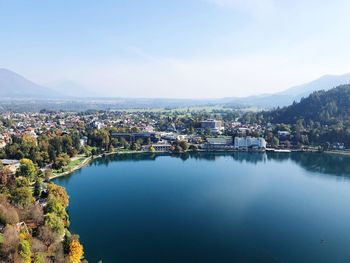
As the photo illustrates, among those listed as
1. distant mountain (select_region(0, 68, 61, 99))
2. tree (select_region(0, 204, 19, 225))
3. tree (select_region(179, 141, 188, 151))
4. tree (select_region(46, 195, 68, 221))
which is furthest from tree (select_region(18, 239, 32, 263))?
distant mountain (select_region(0, 68, 61, 99))

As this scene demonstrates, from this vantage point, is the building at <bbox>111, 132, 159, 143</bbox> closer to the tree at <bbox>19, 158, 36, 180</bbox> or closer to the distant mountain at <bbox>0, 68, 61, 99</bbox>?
the tree at <bbox>19, 158, 36, 180</bbox>

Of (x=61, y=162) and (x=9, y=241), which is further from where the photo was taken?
(x=61, y=162)

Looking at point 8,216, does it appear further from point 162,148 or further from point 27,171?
point 162,148

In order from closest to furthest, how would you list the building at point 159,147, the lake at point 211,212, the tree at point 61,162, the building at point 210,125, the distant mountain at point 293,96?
1. the lake at point 211,212
2. the tree at point 61,162
3. the building at point 159,147
4. the building at point 210,125
5. the distant mountain at point 293,96

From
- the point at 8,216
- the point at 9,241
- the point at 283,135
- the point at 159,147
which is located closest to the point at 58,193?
the point at 8,216

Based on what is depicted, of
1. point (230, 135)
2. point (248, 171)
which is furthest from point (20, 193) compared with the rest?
point (230, 135)

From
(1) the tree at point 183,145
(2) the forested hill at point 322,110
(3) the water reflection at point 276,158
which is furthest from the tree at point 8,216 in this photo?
(2) the forested hill at point 322,110

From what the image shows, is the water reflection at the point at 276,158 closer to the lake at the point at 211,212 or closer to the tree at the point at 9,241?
the lake at the point at 211,212
